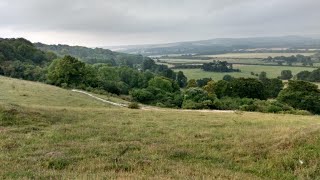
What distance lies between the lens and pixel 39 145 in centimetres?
1647

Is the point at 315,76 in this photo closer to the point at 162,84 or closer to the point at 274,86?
the point at 274,86

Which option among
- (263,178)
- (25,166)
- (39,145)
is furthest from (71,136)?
(263,178)

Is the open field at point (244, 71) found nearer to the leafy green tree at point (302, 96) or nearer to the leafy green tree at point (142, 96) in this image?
the leafy green tree at point (142, 96)

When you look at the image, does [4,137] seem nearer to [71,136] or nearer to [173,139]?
[71,136]

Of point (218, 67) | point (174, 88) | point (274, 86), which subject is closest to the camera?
point (274, 86)

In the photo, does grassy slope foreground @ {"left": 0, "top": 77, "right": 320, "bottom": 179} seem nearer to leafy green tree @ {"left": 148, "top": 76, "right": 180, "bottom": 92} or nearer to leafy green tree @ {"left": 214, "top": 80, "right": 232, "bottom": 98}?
leafy green tree @ {"left": 214, "top": 80, "right": 232, "bottom": 98}

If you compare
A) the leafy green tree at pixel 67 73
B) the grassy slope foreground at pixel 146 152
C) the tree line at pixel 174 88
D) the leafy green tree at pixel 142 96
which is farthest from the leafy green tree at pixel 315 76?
the grassy slope foreground at pixel 146 152

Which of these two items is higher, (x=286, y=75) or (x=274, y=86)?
(x=274, y=86)

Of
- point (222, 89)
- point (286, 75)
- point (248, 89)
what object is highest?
point (248, 89)

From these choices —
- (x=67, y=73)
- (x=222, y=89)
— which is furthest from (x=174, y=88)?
(x=67, y=73)

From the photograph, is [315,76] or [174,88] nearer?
[174,88]

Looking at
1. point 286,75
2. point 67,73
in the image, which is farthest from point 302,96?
point 286,75

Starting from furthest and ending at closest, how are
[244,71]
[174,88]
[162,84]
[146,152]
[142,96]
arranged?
[244,71]
[174,88]
[162,84]
[142,96]
[146,152]

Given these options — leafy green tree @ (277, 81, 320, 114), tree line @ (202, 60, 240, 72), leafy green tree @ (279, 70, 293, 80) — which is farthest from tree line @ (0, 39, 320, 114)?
tree line @ (202, 60, 240, 72)
